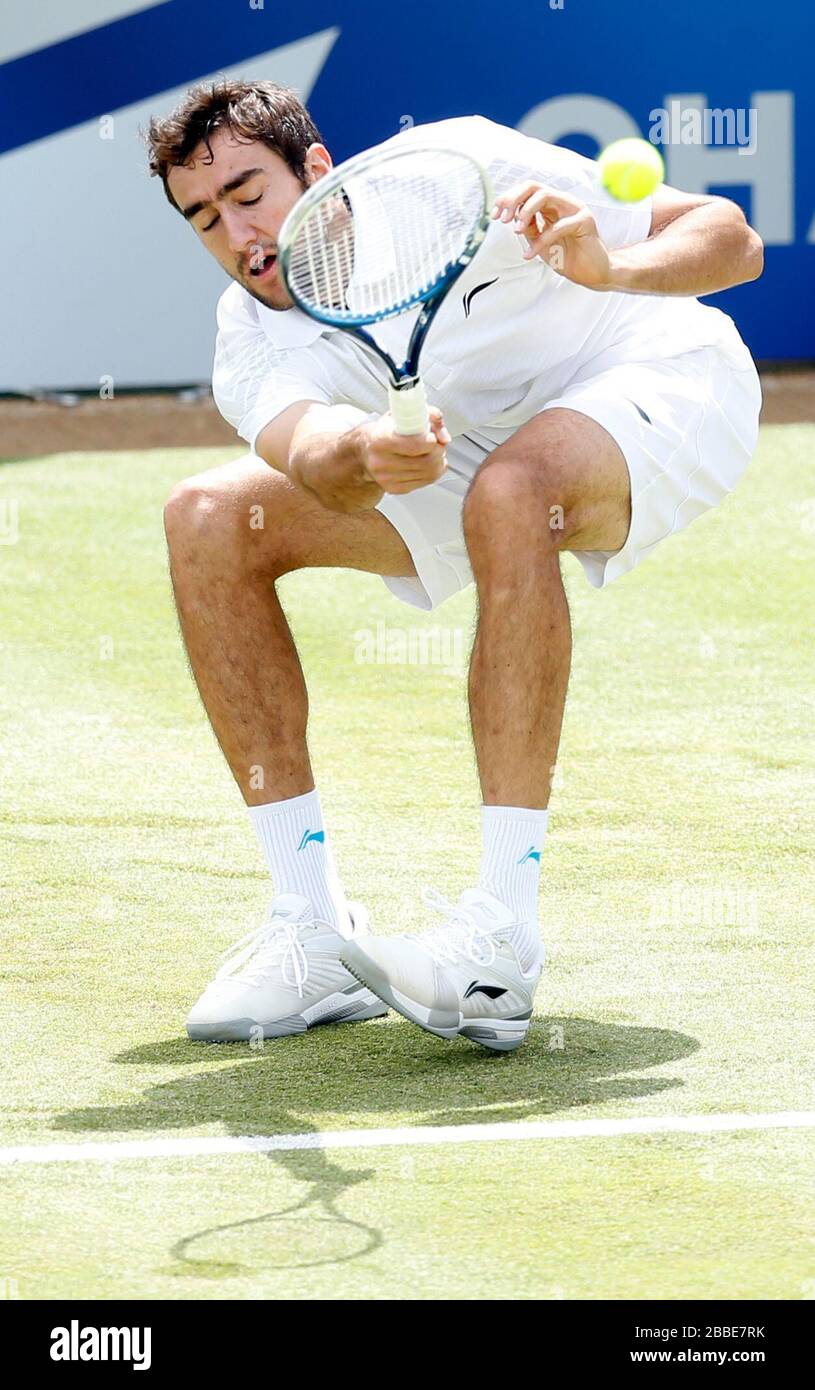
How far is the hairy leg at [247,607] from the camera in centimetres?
344

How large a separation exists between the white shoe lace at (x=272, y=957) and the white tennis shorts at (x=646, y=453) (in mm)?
669

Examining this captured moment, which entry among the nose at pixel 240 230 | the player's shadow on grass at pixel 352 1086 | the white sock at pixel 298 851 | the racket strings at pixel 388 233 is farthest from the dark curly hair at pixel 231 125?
the player's shadow on grass at pixel 352 1086

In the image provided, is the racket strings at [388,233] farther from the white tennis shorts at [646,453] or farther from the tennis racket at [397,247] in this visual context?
the white tennis shorts at [646,453]

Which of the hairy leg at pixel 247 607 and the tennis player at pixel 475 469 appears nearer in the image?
the tennis player at pixel 475 469

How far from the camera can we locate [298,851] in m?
3.41

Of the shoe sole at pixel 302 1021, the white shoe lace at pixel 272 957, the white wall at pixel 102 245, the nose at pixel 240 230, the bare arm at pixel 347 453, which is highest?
the white wall at pixel 102 245

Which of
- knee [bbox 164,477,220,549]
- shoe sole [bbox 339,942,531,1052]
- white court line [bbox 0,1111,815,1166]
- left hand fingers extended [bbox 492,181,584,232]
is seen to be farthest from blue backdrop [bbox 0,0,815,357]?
white court line [bbox 0,1111,815,1166]

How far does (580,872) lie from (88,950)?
1.02 meters

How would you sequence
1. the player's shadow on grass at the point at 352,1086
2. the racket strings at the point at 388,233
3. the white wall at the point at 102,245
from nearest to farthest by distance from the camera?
1. the player's shadow on grass at the point at 352,1086
2. the racket strings at the point at 388,233
3. the white wall at the point at 102,245

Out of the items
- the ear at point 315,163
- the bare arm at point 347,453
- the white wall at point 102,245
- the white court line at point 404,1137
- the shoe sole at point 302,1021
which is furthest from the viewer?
the white wall at point 102,245

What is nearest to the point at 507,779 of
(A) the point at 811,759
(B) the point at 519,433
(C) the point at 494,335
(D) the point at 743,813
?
(B) the point at 519,433

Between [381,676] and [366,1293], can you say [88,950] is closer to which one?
[366,1293]

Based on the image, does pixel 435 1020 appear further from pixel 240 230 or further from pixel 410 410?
pixel 240 230

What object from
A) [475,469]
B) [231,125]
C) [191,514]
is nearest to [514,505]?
[475,469]
